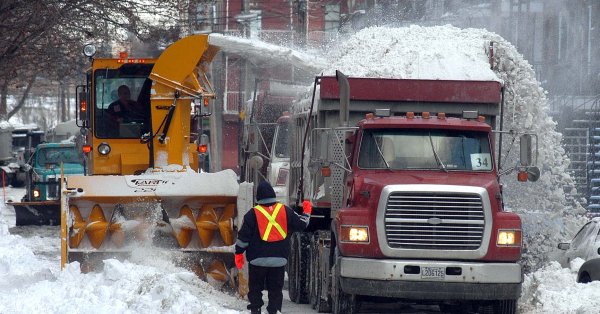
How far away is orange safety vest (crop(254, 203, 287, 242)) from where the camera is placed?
12.2 meters

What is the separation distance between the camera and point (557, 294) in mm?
13516

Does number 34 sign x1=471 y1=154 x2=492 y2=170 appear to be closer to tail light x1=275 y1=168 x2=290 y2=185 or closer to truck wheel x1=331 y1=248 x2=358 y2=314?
truck wheel x1=331 y1=248 x2=358 y2=314

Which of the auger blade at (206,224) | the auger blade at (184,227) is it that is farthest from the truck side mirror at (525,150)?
the auger blade at (184,227)

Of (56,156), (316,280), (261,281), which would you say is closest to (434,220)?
(261,281)

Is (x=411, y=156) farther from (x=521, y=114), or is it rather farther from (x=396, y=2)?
(x=396, y=2)

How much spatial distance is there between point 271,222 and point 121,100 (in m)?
6.50

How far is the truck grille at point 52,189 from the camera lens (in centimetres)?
2930

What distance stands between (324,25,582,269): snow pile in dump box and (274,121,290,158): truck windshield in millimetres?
1631

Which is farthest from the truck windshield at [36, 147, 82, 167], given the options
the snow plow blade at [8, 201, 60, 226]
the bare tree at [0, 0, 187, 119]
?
the snow plow blade at [8, 201, 60, 226]

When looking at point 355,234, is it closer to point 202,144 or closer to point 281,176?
point 202,144

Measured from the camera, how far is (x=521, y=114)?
16.4 metres

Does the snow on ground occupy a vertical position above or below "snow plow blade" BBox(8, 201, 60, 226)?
above

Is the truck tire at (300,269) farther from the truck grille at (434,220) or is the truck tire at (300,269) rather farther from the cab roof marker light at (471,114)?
A: the truck grille at (434,220)

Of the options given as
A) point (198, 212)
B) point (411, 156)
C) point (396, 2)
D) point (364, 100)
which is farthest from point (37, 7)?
point (396, 2)
